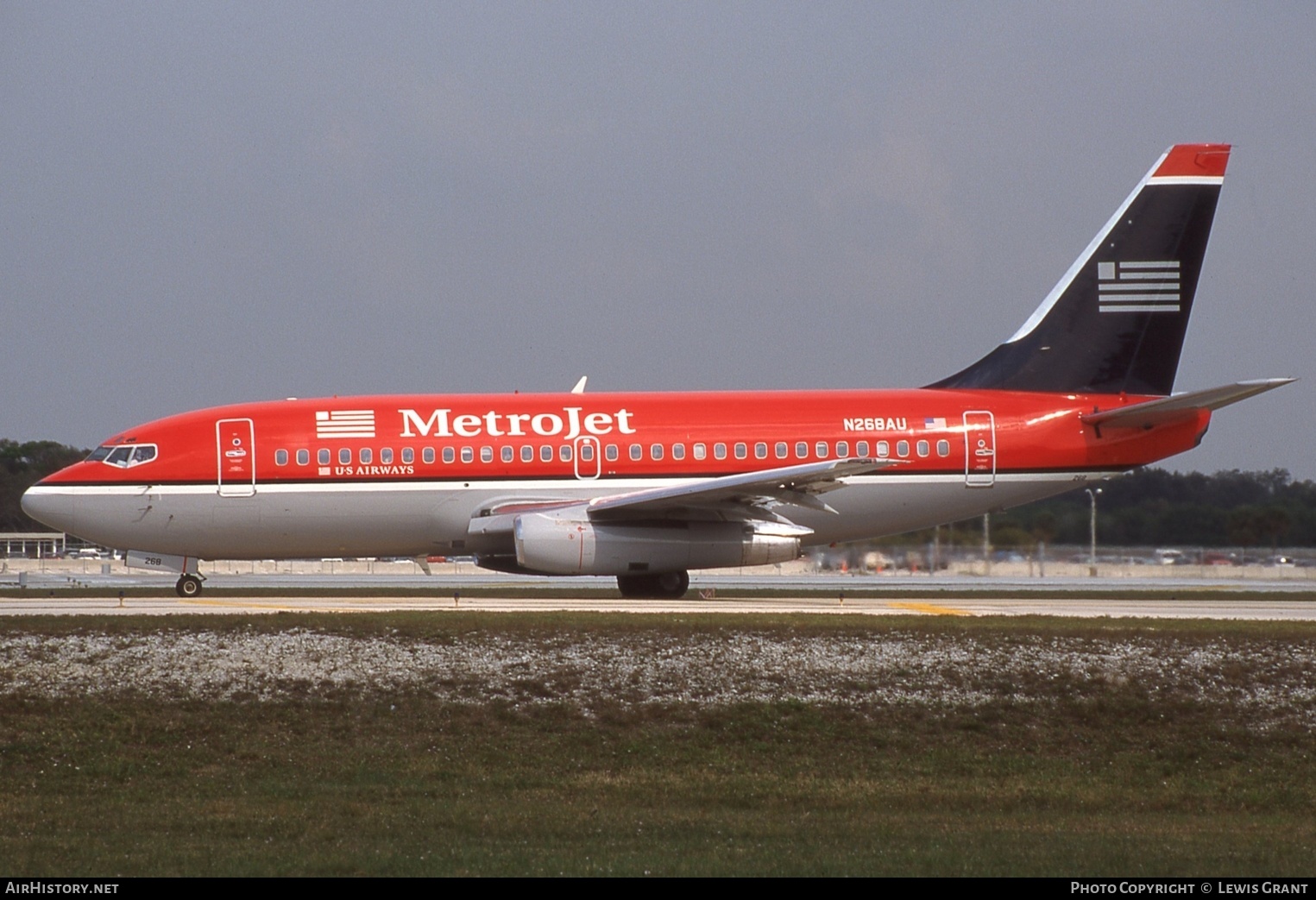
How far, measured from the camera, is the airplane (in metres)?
25.8

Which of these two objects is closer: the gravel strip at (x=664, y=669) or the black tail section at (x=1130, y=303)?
the gravel strip at (x=664, y=669)

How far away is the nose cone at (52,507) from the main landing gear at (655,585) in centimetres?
966

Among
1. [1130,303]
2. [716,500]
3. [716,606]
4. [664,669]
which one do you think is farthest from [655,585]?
[664,669]

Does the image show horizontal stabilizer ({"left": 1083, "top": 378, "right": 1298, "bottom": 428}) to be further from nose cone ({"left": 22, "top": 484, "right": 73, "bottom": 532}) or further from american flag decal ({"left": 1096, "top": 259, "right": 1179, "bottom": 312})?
nose cone ({"left": 22, "top": 484, "right": 73, "bottom": 532})

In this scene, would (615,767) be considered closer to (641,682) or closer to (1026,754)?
(641,682)

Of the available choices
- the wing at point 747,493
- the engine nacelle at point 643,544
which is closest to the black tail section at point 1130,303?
the wing at point 747,493

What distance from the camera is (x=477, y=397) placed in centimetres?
2695

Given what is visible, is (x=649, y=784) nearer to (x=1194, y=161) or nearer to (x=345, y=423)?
(x=345, y=423)

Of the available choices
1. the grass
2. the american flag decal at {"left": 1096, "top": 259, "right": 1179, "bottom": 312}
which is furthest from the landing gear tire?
the american flag decal at {"left": 1096, "top": 259, "right": 1179, "bottom": 312}

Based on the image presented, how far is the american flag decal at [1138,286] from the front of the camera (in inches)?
1101

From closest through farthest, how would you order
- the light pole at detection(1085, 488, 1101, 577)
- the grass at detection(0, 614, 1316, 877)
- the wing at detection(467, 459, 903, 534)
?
the grass at detection(0, 614, 1316, 877), the wing at detection(467, 459, 903, 534), the light pole at detection(1085, 488, 1101, 577)

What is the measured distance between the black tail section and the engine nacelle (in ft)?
18.7

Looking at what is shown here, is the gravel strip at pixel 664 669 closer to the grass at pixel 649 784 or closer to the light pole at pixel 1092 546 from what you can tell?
the grass at pixel 649 784

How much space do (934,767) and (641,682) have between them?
3321mm
